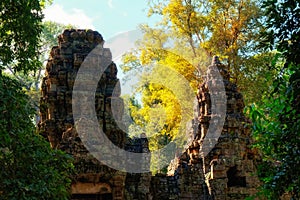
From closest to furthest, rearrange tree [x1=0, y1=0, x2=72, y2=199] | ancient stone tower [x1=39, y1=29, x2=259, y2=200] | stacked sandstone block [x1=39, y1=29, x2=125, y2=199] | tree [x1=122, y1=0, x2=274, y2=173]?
tree [x1=0, y1=0, x2=72, y2=199] < stacked sandstone block [x1=39, y1=29, x2=125, y2=199] < ancient stone tower [x1=39, y1=29, x2=259, y2=200] < tree [x1=122, y1=0, x2=274, y2=173]

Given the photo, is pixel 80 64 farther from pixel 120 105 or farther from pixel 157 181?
pixel 157 181

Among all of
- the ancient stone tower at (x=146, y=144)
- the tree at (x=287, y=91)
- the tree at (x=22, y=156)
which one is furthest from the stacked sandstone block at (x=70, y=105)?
the tree at (x=287, y=91)

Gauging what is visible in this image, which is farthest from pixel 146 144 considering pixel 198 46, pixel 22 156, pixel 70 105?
pixel 198 46

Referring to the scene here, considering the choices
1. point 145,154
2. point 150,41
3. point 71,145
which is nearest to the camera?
point 71,145

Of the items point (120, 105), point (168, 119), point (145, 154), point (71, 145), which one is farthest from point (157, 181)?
point (168, 119)

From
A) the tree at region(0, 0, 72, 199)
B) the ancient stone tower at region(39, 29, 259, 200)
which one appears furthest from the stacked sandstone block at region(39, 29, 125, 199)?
the tree at region(0, 0, 72, 199)

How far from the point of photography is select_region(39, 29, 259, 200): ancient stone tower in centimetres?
1297

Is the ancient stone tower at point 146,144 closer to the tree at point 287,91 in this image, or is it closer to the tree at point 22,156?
the tree at point 22,156

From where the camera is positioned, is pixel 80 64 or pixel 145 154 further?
pixel 80 64

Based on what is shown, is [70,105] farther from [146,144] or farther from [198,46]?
[198,46]

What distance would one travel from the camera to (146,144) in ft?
44.2

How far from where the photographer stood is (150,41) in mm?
25391

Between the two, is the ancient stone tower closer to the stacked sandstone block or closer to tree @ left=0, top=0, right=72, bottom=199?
the stacked sandstone block

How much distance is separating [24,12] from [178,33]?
16.4 m
